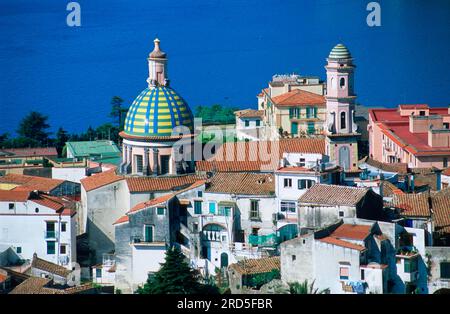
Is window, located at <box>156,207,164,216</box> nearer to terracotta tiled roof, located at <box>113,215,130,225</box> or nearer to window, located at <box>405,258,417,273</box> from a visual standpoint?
terracotta tiled roof, located at <box>113,215,130,225</box>

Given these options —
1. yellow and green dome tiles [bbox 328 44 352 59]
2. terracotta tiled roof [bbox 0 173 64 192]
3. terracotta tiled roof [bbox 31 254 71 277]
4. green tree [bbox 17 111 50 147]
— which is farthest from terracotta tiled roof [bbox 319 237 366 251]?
green tree [bbox 17 111 50 147]

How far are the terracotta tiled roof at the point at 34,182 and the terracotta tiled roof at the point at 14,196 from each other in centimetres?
238

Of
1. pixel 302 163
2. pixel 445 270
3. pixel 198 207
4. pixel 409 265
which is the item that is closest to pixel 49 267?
pixel 198 207

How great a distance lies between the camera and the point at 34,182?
116 feet

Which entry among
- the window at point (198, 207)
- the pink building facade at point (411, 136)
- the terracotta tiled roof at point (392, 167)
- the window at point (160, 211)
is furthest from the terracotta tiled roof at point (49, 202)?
the pink building facade at point (411, 136)

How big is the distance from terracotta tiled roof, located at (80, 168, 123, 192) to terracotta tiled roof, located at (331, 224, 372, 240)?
23.2 ft

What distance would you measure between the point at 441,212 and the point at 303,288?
4.49 m

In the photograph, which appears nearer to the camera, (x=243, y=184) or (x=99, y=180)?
(x=243, y=184)

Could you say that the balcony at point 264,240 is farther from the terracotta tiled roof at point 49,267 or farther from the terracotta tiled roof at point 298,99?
the terracotta tiled roof at point 298,99

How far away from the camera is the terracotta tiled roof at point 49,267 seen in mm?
30006

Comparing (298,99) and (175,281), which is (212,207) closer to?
(175,281)

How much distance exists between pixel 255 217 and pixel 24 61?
51.0 metres

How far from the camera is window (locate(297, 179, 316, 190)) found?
29547 millimetres
